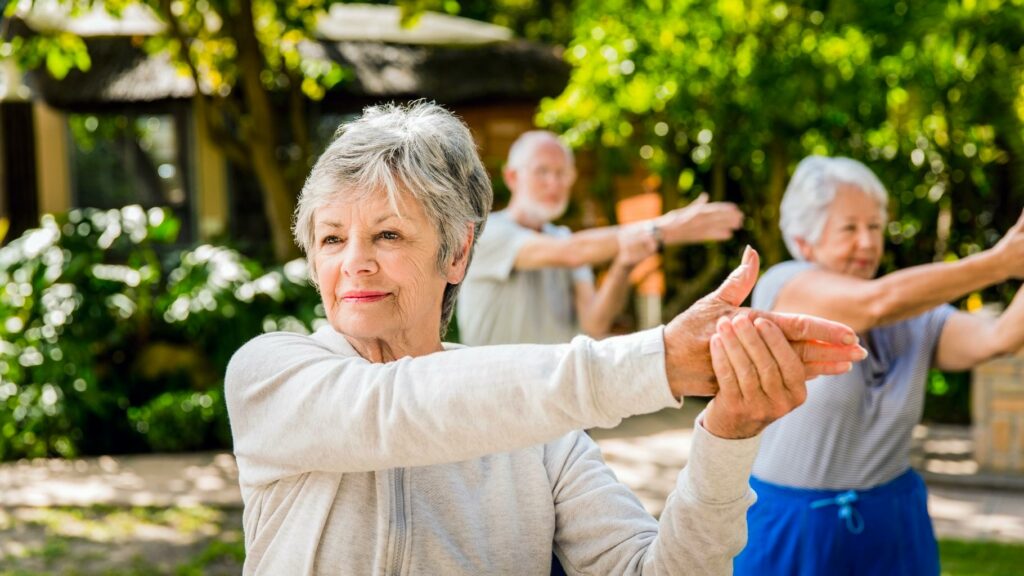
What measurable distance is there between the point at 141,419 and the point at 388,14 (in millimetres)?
5888

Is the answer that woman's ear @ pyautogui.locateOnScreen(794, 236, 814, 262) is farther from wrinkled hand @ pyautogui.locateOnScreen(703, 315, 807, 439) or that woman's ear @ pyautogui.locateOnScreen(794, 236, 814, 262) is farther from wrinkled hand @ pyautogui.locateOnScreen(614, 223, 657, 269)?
wrinkled hand @ pyautogui.locateOnScreen(703, 315, 807, 439)

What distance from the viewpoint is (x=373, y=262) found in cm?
169

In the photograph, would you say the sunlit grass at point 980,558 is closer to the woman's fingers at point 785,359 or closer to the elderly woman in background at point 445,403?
the elderly woman in background at point 445,403

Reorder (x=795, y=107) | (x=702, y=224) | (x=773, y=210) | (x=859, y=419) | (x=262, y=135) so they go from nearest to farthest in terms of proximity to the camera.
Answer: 1. (x=859, y=419)
2. (x=702, y=224)
3. (x=795, y=107)
4. (x=773, y=210)
5. (x=262, y=135)

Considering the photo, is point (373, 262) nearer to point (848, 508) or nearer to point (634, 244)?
point (848, 508)

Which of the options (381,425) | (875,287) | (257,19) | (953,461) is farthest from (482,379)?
(257,19)

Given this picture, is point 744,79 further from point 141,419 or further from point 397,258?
point 397,258

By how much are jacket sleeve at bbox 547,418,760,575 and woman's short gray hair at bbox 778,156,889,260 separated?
4.28 feet

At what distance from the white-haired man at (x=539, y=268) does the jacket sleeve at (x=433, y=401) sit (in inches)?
78.8

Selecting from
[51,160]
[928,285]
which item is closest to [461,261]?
[928,285]

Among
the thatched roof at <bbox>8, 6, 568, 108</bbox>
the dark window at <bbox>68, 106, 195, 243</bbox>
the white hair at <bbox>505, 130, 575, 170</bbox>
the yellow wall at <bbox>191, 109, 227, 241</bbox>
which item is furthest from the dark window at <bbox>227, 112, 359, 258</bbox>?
the white hair at <bbox>505, 130, 575, 170</bbox>

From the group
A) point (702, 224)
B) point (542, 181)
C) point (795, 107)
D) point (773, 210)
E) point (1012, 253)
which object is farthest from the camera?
point (773, 210)

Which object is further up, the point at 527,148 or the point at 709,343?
the point at 527,148

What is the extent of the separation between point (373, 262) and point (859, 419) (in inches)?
62.7
